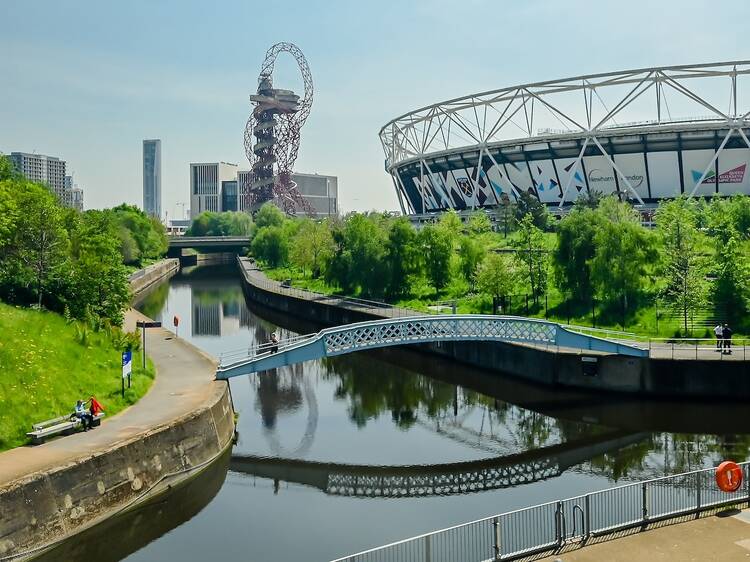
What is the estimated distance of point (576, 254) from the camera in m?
45.3

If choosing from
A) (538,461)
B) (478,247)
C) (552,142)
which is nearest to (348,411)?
(538,461)

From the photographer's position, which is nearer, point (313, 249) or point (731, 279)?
point (731, 279)

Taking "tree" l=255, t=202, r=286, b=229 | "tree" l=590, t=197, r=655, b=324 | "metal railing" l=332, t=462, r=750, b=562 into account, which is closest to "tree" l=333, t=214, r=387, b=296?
"tree" l=590, t=197, r=655, b=324

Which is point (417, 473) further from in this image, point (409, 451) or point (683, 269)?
point (683, 269)

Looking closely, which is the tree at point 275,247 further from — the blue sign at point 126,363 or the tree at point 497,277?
the blue sign at point 126,363

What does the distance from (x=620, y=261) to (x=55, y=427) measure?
1273 inches

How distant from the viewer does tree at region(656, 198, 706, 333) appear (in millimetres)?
38763

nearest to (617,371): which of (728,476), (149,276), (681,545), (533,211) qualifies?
(728,476)

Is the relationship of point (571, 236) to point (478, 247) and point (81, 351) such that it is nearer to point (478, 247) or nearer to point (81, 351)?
point (478, 247)

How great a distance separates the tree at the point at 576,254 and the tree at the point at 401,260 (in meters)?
11.4

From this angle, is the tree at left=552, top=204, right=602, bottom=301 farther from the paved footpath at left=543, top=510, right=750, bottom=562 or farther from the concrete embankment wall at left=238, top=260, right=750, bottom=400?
the paved footpath at left=543, top=510, right=750, bottom=562

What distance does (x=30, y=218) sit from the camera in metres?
32.4

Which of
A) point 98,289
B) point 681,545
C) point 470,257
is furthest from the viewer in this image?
point 470,257

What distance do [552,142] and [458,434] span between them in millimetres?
60777
